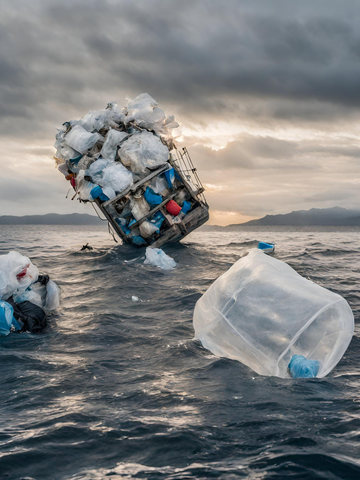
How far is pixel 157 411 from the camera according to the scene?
345 cm

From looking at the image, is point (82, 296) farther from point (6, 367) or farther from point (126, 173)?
point (126, 173)

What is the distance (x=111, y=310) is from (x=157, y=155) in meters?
6.58

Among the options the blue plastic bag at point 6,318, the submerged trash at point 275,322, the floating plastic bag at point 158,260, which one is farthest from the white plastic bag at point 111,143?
the submerged trash at point 275,322

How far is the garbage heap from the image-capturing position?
39.8ft

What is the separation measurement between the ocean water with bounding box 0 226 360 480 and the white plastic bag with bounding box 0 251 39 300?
74 cm

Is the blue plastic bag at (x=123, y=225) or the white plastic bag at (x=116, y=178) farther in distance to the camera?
the blue plastic bag at (x=123, y=225)

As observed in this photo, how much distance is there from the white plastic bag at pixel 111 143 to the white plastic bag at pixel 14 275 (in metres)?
6.47

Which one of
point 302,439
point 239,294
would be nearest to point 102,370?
point 239,294

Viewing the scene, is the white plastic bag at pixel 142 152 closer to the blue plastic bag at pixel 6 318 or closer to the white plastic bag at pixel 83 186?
the white plastic bag at pixel 83 186

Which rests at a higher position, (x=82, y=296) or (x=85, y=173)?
(x=85, y=173)

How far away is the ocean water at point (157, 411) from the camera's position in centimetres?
270

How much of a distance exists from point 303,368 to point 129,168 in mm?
9569

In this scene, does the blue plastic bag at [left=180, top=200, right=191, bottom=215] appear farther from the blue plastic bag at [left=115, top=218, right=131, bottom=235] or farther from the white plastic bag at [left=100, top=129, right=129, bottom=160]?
the white plastic bag at [left=100, top=129, right=129, bottom=160]

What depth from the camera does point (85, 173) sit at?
12.2 m
